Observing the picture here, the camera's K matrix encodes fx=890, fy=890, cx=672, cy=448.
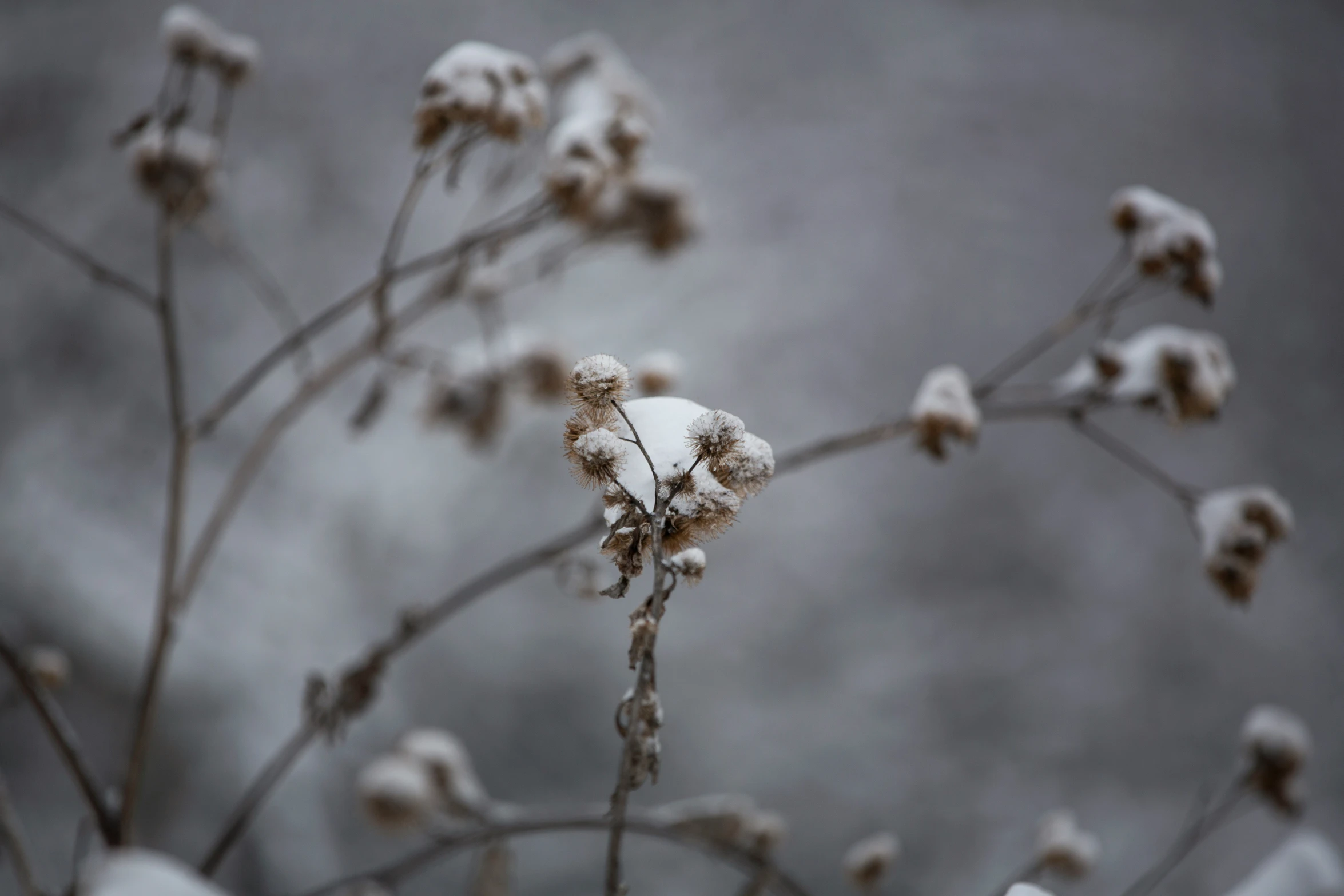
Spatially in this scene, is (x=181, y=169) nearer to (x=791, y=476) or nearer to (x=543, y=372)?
(x=543, y=372)

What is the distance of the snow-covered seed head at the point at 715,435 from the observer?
1.21ft

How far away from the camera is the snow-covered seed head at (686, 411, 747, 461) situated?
0.37m

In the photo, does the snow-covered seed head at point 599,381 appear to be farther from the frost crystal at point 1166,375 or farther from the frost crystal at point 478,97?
A: the frost crystal at point 1166,375

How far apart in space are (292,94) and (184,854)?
1.65 m

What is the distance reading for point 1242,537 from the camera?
71 cm

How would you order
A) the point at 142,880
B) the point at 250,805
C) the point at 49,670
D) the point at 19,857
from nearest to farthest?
the point at 142,880 → the point at 19,857 → the point at 250,805 → the point at 49,670

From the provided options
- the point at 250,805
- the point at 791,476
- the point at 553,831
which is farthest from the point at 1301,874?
the point at 791,476

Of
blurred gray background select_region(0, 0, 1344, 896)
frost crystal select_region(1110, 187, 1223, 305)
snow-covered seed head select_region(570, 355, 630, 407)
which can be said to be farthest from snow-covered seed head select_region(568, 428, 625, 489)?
blurred gray background select_region(0, 0, 1344, 896)

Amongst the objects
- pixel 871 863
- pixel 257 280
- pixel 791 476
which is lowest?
pixel 871 863

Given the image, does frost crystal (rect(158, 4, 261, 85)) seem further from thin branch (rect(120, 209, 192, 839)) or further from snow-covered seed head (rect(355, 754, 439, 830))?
snow-covered seed head (rect(355, 754, 439, 830))

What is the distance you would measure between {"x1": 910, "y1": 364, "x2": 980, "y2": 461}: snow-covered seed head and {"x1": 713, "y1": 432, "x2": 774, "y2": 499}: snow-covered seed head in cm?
33

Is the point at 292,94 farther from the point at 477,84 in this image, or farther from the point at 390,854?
the point at 390,854

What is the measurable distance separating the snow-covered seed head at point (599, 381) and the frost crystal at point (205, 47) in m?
0.63

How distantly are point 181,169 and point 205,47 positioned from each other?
0.43ft
